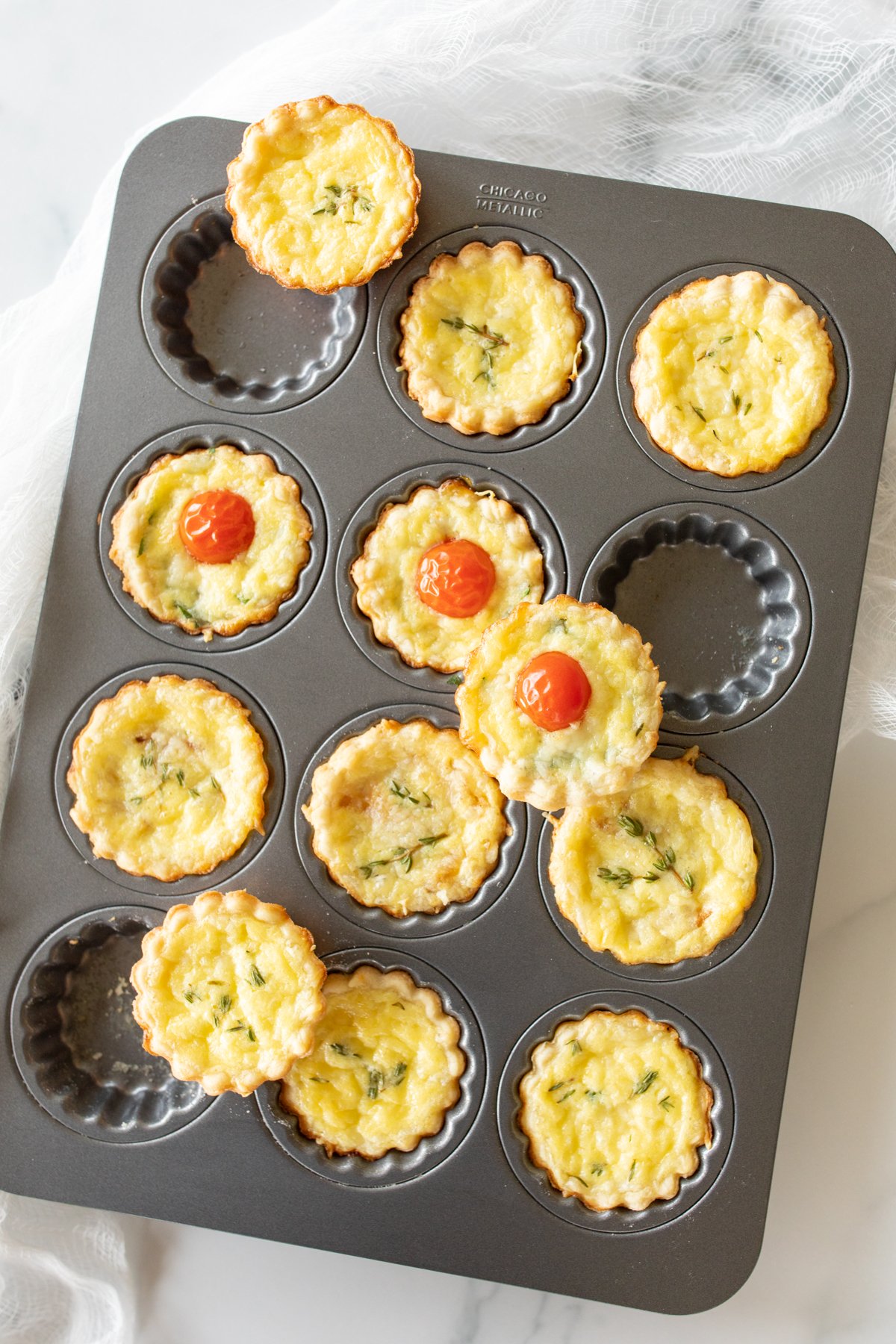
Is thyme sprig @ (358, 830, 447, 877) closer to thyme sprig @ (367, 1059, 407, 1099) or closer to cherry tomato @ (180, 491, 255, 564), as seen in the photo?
thyme sprig @ (367, 1059, 407, 1099)

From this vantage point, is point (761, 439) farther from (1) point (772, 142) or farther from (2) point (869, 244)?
(1) point (772, 142)

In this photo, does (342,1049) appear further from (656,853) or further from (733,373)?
(733,373)

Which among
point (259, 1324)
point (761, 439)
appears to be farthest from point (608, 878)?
point (259, 1324)

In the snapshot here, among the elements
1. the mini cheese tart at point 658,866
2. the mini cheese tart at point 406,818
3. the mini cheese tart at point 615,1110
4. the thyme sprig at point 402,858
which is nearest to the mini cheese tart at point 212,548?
the mini cheese tart at point 406,818

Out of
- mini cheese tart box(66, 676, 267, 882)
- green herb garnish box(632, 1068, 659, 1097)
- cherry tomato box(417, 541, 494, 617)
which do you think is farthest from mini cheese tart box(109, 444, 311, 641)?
green herb garnish box(632, 1068, 659, 1097)

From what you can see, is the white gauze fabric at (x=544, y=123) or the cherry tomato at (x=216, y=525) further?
the white gauze fabric at (x=544, y=123)

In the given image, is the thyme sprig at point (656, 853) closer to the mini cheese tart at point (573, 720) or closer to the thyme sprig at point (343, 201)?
the mini cheese tart at point (573, 720)
